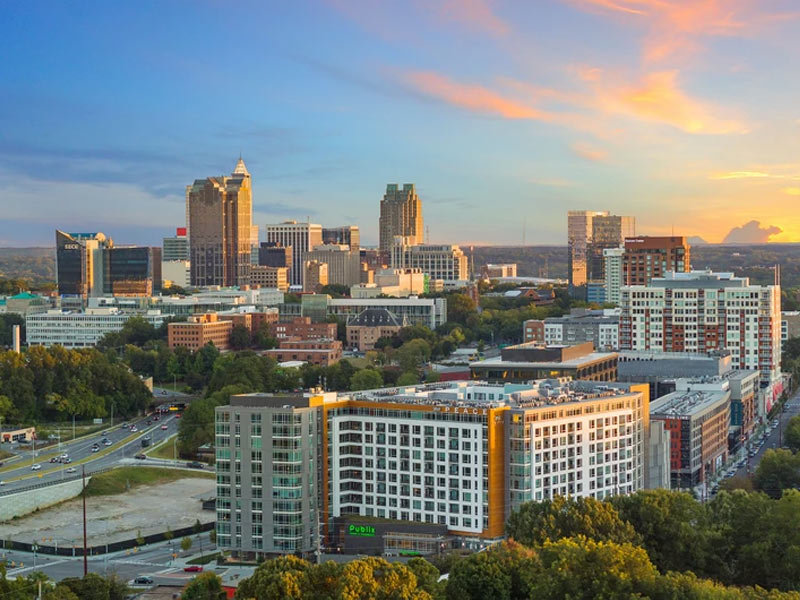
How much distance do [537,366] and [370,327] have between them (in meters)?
53.5

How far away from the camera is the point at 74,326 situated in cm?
11838

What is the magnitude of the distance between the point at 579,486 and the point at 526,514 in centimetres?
582

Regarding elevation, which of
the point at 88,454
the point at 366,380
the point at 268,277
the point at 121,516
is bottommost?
the point at 121,516

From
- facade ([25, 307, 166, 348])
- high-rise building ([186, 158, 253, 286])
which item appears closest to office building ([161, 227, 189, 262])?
high-rise building ([186, 158, 253, 286])

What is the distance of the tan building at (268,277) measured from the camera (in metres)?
168

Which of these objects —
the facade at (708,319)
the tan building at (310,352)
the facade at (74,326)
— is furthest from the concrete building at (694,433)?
the facade at (74,326)

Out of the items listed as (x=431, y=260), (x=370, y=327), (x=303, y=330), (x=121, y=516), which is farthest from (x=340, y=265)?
(x=121, y=516)

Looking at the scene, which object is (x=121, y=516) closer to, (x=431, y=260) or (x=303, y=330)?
(x=303, y=330)

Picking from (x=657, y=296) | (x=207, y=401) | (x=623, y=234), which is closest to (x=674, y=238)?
(x=657, y=296)

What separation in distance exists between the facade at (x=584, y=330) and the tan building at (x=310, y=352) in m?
15.0

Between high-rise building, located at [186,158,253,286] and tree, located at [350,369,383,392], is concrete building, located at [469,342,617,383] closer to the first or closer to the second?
tree, located at [350,369,383,392]

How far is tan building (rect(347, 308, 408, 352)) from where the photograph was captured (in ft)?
367

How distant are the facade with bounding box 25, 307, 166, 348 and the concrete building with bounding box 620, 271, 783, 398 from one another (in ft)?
157

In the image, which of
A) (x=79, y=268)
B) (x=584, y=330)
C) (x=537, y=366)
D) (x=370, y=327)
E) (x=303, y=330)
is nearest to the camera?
(x=537, y=366)
